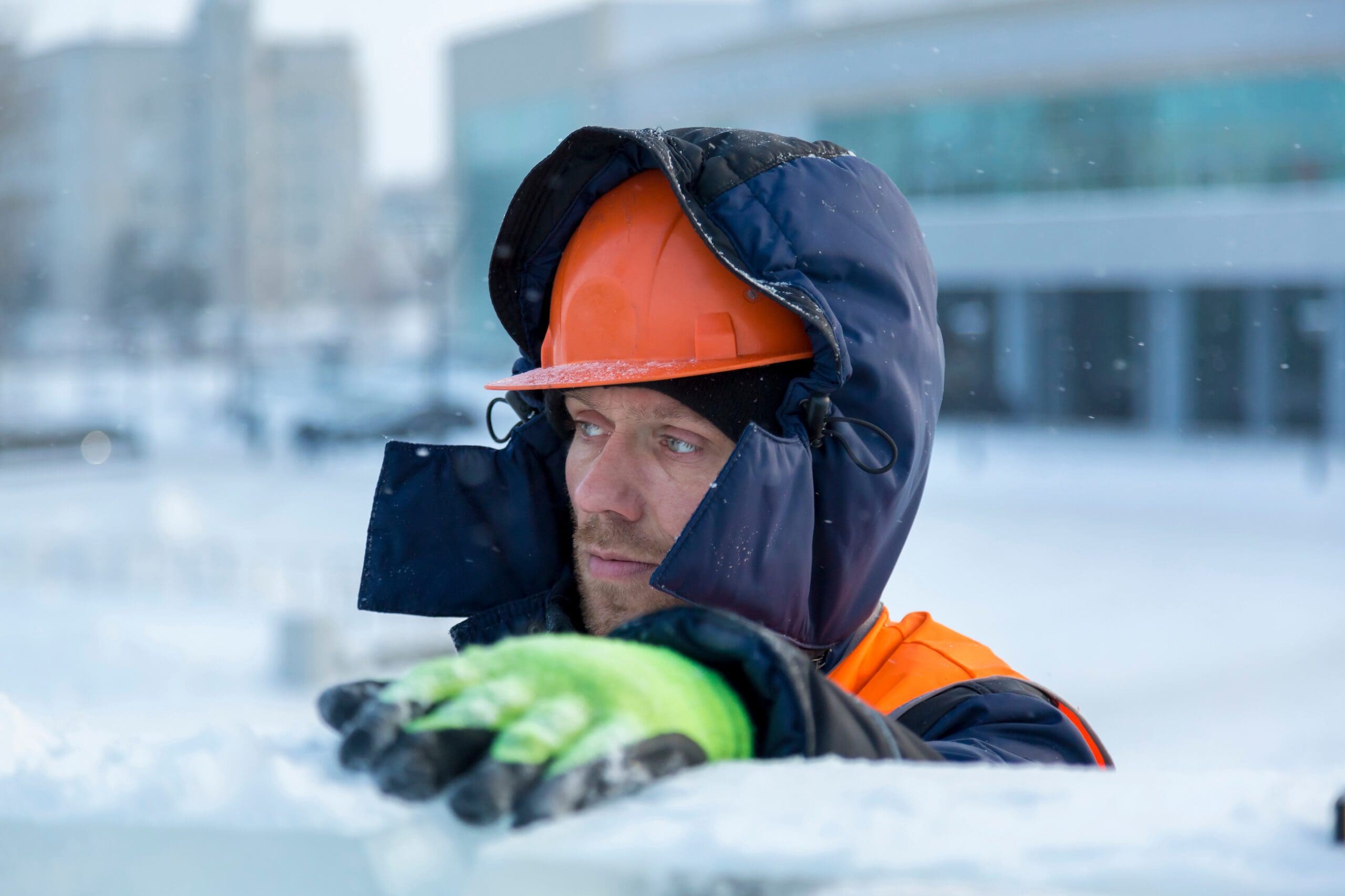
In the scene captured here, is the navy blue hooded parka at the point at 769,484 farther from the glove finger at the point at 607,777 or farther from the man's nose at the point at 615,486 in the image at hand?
the man's nose at the point at 615,486

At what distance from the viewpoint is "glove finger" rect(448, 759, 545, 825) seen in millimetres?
705

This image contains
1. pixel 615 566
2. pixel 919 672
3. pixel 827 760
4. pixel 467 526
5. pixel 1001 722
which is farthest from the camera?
pixel 467 526

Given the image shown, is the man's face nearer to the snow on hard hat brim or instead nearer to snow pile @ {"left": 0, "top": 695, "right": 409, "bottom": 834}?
the snow on hard hat brim

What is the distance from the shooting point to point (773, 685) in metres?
0.88

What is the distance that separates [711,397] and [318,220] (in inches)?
1996

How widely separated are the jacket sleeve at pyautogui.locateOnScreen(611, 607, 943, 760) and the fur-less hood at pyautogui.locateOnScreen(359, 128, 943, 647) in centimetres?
46

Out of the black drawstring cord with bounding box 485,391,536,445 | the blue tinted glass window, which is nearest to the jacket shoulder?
the black drawstring cord with bounding box 485,391,536,445

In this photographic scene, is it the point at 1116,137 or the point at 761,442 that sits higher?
the point at 1116,137

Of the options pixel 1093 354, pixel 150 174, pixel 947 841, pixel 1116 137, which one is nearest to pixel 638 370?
pixel 947 841

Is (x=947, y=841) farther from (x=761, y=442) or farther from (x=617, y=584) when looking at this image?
(x=617, y=584)

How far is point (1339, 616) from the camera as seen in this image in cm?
984

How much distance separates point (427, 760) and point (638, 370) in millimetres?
995

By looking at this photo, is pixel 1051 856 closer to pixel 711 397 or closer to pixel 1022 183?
pixel 711 397

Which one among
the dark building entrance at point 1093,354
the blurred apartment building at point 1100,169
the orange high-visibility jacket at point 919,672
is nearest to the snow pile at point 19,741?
the orange high-visibility jacket at point 919,672
